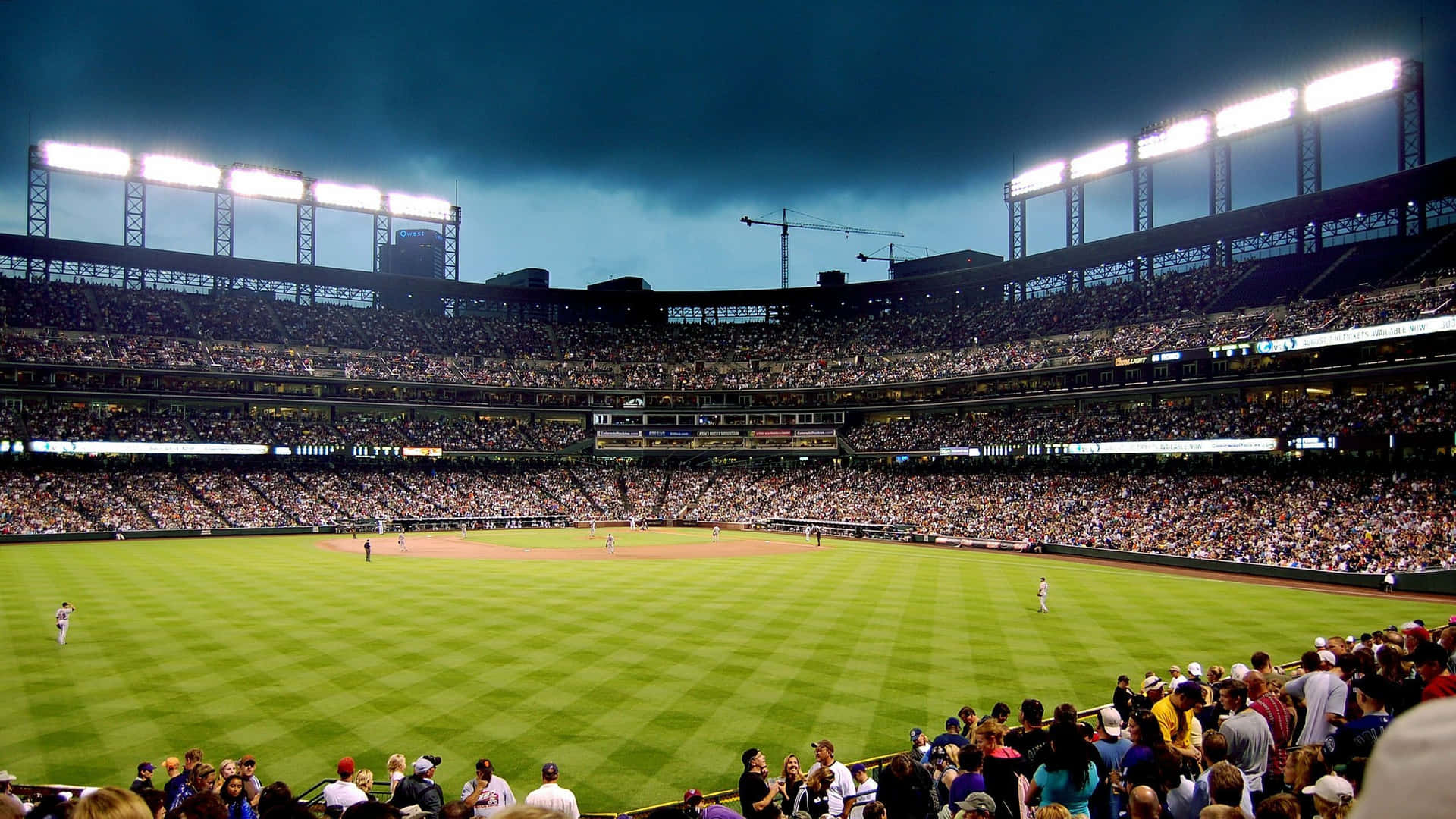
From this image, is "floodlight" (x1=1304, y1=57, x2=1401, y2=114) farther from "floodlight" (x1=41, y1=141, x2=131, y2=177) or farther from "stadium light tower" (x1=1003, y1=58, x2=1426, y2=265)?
"floodlight" (x1=41, y1=141, x2=131, y2=177)

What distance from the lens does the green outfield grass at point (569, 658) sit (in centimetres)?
1719

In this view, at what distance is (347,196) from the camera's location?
89.2 m

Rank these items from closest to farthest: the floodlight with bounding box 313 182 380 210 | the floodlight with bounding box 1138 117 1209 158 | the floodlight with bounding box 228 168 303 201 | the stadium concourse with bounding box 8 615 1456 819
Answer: the stadium concourse with bounding box 8 615 1456 819
the floodlight with bounding box 1138 117 1209 158
the floodlight with bounding box 228 168 303 201
the floodlight with bounding box 313 182 380 210

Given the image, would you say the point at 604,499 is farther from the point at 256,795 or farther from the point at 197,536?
the point at 256,795

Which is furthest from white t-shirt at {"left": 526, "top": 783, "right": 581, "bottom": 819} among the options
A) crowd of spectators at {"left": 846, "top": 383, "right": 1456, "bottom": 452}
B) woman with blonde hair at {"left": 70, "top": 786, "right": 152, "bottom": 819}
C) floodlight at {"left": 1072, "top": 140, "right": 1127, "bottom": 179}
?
floodlight at {"left": 1072, "top": 140, "right": 1127, "bottom": 179}

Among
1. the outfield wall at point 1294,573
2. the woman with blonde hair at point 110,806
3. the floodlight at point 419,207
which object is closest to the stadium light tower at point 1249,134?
the outfield wall at point 1294,573

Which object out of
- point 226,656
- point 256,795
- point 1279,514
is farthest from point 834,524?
point 256,795

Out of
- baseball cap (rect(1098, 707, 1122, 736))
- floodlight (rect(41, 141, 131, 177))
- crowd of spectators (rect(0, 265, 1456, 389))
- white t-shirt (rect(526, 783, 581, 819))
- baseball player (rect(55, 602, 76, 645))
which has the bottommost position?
baseball player (rect(55, 602, 76, 645))

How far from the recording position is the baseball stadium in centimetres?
1518

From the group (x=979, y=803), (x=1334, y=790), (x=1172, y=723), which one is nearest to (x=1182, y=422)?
(x=1172, y=723)

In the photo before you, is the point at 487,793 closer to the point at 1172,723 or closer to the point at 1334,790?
the point at 1172,723

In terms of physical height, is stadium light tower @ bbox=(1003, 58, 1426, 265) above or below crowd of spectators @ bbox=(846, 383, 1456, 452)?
above

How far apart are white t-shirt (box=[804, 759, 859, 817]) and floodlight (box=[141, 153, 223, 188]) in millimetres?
90453

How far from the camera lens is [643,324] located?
115 m
